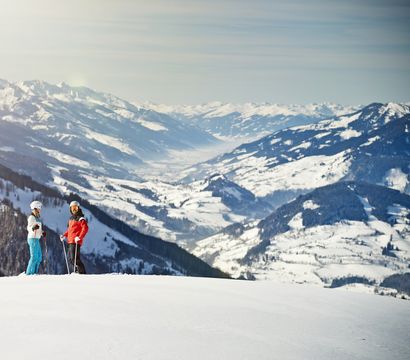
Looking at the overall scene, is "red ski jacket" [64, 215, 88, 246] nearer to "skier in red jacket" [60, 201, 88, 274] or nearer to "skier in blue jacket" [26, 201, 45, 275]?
"skier in red jacket" [60, 201, 88, 274]

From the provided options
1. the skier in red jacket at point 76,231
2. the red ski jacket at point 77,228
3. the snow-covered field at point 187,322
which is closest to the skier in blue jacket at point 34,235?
the skier in red jacket at point 76,231

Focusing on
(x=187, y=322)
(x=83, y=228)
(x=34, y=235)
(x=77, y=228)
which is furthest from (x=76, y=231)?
(x=187, y=322)

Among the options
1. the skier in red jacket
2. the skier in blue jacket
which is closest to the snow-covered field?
the skier in blue jacket

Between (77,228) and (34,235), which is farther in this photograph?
(77,228)

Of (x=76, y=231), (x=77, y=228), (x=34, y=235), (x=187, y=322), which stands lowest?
(x=187, y=322)

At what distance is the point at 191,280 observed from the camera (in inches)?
1018

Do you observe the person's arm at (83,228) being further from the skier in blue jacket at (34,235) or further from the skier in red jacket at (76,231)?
the skier in blue jacket at (34,235)

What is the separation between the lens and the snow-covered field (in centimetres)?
1360

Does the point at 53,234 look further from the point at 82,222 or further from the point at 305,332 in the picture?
the point at 305,332

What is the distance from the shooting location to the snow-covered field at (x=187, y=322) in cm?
1360

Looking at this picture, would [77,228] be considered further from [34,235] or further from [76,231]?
[34,235]

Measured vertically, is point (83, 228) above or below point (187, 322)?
above

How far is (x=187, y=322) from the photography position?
16516mm

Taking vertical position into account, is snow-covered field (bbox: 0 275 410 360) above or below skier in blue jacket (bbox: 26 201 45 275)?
below
